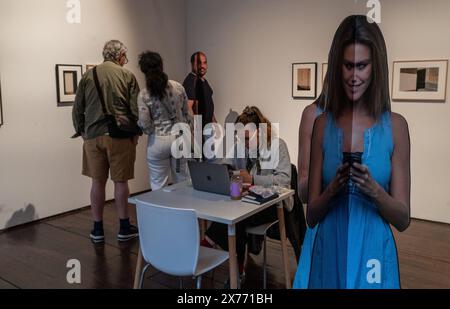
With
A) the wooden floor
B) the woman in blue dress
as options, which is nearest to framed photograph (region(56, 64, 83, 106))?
the wooden floor

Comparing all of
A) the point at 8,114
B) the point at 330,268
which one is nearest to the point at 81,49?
the point at 8,114

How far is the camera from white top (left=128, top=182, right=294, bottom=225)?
6.81 feet

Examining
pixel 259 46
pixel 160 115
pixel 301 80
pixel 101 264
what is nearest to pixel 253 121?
pixel 160 115

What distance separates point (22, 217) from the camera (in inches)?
→ 153

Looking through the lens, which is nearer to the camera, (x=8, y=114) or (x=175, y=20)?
(x=8, y=114)

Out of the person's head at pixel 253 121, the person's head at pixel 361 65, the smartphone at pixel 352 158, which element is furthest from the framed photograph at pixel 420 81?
the person's head at pixel 253 121

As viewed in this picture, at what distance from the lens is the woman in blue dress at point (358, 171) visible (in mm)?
1127

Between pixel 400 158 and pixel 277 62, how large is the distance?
309 centimetres

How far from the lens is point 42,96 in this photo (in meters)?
3.92

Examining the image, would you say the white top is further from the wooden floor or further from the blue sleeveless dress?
the blue sleeveless dress

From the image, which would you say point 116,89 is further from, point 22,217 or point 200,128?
point 22,217

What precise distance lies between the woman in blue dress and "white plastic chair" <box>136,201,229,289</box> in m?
0.80

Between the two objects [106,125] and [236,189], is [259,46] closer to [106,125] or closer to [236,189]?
[106,125]
